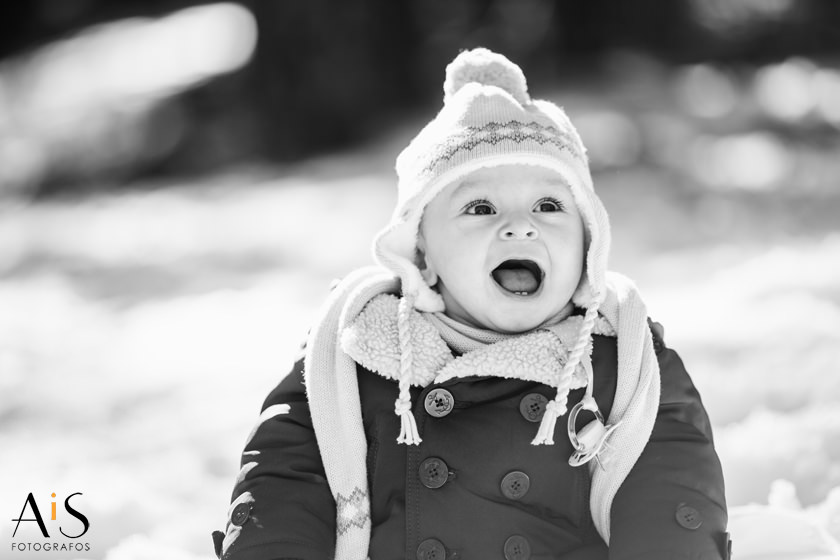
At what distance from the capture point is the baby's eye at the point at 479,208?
4.74 feet

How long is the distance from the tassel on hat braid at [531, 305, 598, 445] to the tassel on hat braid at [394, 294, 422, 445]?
0.16m

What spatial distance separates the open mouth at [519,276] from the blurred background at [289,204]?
25.0 inches

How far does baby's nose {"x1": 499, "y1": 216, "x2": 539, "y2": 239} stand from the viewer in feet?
4.54

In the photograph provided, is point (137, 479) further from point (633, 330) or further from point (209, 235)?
point (209, 235)

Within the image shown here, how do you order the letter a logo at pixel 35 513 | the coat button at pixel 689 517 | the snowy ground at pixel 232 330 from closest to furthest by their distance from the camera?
1. the coat button at pixel 689 517
2. the letter a logo at pixel 35 513
3. the snowy ground at pixel 232 330

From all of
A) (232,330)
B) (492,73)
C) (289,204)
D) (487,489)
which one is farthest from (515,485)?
(289,204)

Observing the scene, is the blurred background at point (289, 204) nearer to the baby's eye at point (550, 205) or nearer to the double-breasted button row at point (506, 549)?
the double-breasted button row at point (506, 549)

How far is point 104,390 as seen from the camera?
252cm

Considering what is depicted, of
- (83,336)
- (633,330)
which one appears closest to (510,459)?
(633,330)

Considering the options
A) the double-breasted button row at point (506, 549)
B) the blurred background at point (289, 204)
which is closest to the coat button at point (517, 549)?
the double-breasted button row at point (506, 549)

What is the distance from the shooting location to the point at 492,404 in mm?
1396

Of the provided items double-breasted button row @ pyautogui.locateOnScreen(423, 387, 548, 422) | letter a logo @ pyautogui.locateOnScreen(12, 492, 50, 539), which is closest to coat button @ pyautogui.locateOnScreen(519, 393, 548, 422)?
double-breasted button row @ pyautogui.locateOnScreen(423, 387, 548, 422)

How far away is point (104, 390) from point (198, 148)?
11.8 ft

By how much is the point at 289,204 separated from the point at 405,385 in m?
3.59
